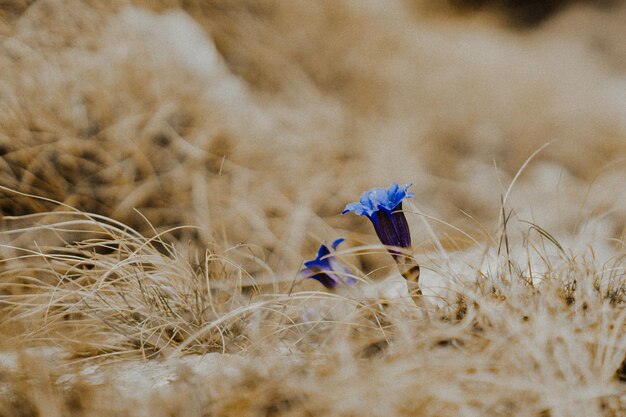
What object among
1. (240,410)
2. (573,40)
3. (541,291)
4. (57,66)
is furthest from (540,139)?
(240,410)

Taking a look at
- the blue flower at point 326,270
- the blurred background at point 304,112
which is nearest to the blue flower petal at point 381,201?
the blue flower at point 326,270

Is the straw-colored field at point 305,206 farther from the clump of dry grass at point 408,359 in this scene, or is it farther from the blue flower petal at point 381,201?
the blue flower petal at point 381,201

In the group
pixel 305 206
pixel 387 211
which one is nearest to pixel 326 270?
pixel 387 211

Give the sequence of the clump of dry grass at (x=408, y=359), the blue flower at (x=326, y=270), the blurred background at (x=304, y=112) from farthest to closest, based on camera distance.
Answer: the blurred background at (x=304, y=112) → the blue flower at (x=326, y=270) → the clump of dry grass at (x=408, y=359)

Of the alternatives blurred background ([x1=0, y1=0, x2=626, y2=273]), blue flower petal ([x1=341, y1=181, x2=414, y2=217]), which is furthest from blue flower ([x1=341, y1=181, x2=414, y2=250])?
blurred background ([x1=0, y1=0, x2=626, y2=273])

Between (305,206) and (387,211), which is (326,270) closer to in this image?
(387,211)

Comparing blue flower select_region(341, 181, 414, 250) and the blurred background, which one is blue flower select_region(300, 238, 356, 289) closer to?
blue flower select_region(341, 181, 414, 250)

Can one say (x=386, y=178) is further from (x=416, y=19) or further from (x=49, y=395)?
(x=49, y=395)
